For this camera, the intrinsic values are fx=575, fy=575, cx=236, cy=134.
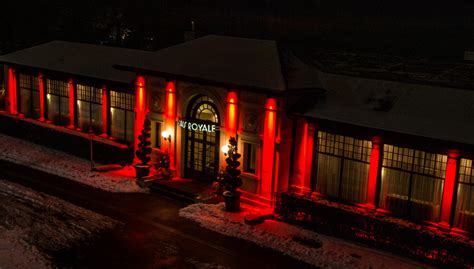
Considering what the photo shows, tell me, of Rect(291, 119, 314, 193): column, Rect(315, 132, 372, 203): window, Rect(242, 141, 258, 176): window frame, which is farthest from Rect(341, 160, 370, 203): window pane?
Rect(242, 141, 258, 176): window frame

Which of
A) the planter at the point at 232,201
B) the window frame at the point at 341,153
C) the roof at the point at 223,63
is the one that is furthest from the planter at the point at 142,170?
the window frame at the point at 341,153

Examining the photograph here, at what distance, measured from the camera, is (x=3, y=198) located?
81.0 feet

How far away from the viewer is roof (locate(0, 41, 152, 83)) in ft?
109

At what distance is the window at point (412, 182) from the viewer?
21.1 metres

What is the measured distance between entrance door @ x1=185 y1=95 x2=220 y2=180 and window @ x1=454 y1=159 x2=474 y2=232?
35.3ft

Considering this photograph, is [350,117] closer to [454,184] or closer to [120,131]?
[454,184]

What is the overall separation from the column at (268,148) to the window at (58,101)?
16825 mm

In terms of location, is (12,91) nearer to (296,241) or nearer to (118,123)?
(118,123)

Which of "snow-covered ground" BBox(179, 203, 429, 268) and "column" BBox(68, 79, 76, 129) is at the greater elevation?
"column" BBox(68, 79, 76, 129)

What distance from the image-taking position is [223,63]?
26203 millimetres

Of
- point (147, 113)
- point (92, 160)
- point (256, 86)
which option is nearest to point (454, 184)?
point (256, 86)

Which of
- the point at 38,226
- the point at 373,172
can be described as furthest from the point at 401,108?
the point at 38,226

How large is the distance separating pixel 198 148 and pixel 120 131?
24.0 feet

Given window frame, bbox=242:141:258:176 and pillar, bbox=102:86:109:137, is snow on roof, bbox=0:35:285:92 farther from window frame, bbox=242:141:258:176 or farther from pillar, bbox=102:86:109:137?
window frame, bbox=242:141:258:176
